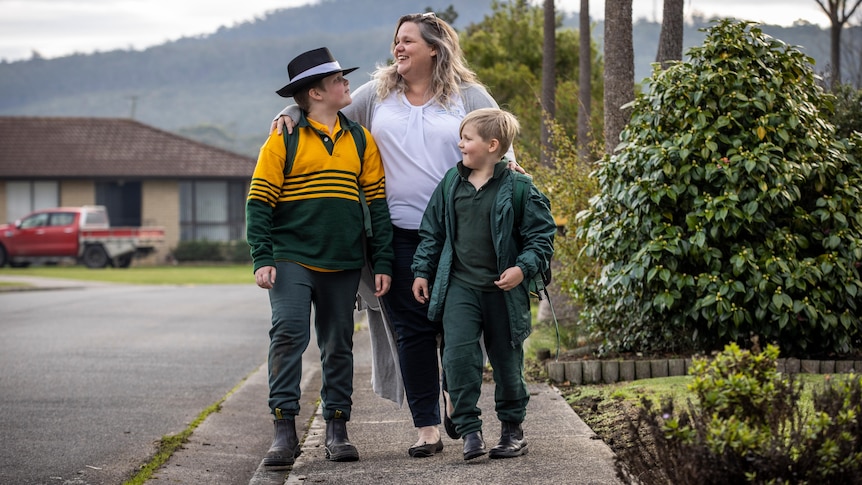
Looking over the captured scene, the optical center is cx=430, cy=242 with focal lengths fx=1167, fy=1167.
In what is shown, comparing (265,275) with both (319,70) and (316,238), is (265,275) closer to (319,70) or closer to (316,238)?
(316,238)

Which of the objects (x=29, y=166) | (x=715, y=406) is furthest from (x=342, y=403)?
(x=29, y=166)

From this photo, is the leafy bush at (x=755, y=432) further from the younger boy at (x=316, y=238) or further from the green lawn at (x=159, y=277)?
the green lawn at (x=159, y=277)

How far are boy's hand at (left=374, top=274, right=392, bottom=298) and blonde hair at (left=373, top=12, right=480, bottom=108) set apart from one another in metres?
0.89

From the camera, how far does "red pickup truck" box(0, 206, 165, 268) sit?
37812mm

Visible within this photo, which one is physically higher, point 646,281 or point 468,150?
point 468,150

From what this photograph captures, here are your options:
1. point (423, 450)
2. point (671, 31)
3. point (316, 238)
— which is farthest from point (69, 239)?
point (423, 450)

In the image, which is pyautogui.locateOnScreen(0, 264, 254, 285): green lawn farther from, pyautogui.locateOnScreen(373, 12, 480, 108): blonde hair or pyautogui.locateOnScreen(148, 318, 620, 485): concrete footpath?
pyautogui.locateOnScreen(373, 12, 480, 108): blonde hair

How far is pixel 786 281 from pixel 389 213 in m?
2.94

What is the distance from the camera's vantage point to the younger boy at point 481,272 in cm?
520

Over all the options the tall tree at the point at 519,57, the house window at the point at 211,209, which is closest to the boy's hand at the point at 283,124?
the tall tree at the point at 519,57

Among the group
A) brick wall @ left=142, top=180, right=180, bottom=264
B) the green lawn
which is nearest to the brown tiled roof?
brick wall @ left=142, top=180, right=180, bottom=264

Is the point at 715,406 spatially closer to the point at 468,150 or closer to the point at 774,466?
the point at 774,466

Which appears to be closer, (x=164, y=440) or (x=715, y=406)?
(x=715, y=406)

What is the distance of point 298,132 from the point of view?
550cm
